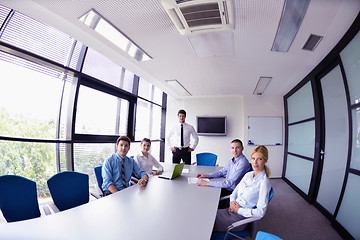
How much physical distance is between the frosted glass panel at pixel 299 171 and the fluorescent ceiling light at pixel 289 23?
2.71 meters

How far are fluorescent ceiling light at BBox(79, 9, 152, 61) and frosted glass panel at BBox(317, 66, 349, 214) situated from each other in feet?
11.0

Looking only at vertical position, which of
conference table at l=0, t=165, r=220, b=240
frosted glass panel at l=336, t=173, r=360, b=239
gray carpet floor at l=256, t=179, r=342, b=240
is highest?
conference table at l=0, t=165, r=220, b=240

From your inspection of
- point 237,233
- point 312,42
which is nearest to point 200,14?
point 312,42

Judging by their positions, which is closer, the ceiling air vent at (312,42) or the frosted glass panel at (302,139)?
the ceiling air vent at (312,42)

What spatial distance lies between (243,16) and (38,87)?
3.23 metres

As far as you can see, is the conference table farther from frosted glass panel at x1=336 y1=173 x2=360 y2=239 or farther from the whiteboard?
the whiteboard

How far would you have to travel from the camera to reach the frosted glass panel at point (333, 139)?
8.97 ft

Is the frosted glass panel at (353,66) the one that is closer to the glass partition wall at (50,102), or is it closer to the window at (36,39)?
the glass partition wall at (50,102)

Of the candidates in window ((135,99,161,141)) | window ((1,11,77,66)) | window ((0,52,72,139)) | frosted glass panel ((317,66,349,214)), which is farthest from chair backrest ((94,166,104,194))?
frosted glass panel ((317,66,349,214))

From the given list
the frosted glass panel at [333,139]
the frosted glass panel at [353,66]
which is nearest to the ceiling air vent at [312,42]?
the frosted glass panel at [353,66]

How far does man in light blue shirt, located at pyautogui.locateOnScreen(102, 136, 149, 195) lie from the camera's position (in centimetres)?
218

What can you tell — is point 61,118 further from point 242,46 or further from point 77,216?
point 242,46

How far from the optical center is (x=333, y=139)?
10.0 ft

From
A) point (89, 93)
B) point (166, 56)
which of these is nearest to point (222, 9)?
point (166, 56)
